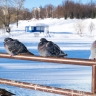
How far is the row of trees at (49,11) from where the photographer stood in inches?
1703

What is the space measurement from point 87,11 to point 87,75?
4991 centimetres

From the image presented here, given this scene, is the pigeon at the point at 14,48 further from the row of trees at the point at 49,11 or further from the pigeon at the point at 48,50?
the row of trees at the point at 49,11

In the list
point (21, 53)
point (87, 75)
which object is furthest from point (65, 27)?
point (21, 53)

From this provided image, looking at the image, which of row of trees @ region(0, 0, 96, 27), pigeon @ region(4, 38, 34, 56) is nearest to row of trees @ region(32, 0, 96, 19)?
row of trees @ region(0, 0, 96, 27)

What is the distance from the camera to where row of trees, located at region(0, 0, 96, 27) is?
4325 cm

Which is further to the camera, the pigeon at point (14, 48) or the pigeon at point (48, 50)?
the pigeon at point (14, 48)

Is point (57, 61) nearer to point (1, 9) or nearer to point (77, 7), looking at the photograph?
point (1, 9)

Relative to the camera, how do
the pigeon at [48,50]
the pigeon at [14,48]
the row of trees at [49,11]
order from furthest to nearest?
1. the row of trees at [49,11]
2. the pigeon at [14,48]
3. the pigeon at [48,50]

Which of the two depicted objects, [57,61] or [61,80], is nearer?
[57,61]

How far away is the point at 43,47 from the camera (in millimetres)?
1633

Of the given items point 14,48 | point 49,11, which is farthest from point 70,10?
point 14,48

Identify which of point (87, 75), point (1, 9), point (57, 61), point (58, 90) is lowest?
point (87, 75)

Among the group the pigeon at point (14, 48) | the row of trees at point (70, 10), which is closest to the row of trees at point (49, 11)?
the row of trees at point (70, 10)

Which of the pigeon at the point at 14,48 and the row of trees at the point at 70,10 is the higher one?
the row of trees at the point at 70,10
